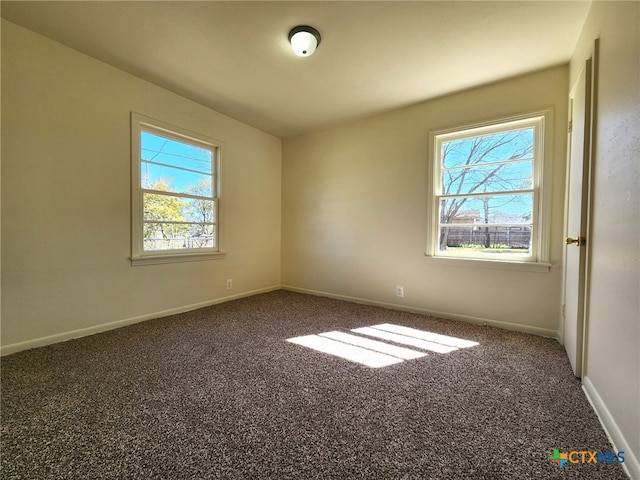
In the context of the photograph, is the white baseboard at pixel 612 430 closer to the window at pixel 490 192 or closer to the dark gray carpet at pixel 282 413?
the dark gray carpet at pixel 282 413

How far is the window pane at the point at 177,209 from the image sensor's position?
2.83 meters

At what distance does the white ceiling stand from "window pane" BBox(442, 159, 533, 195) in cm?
83

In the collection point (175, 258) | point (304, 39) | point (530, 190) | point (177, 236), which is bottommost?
point (175, 258)

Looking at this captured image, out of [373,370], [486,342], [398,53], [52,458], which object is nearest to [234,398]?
[52,458]

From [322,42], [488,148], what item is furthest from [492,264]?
[322,42]

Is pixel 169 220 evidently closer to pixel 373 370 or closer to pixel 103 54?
pixel 103 54

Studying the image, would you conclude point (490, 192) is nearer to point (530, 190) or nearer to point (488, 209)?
point (488, 209)

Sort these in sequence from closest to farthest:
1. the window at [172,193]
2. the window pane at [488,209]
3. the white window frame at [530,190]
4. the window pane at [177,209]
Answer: the white window frame at [530,190] < the window pane at [488,209] < the window at [172,193] < the window pane at [177,209]

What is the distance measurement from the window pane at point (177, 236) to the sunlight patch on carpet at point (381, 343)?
1793mm

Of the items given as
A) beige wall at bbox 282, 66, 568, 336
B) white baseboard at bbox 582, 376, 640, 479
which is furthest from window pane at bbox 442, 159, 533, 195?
white baseboard at bbox 582, 376, 640, 479

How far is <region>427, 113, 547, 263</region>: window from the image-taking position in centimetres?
250

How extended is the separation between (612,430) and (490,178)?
2.18 m

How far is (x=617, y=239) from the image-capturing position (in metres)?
1.23

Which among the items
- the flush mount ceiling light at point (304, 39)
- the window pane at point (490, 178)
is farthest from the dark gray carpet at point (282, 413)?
the flush mount ceiling light at point (304, 39)
